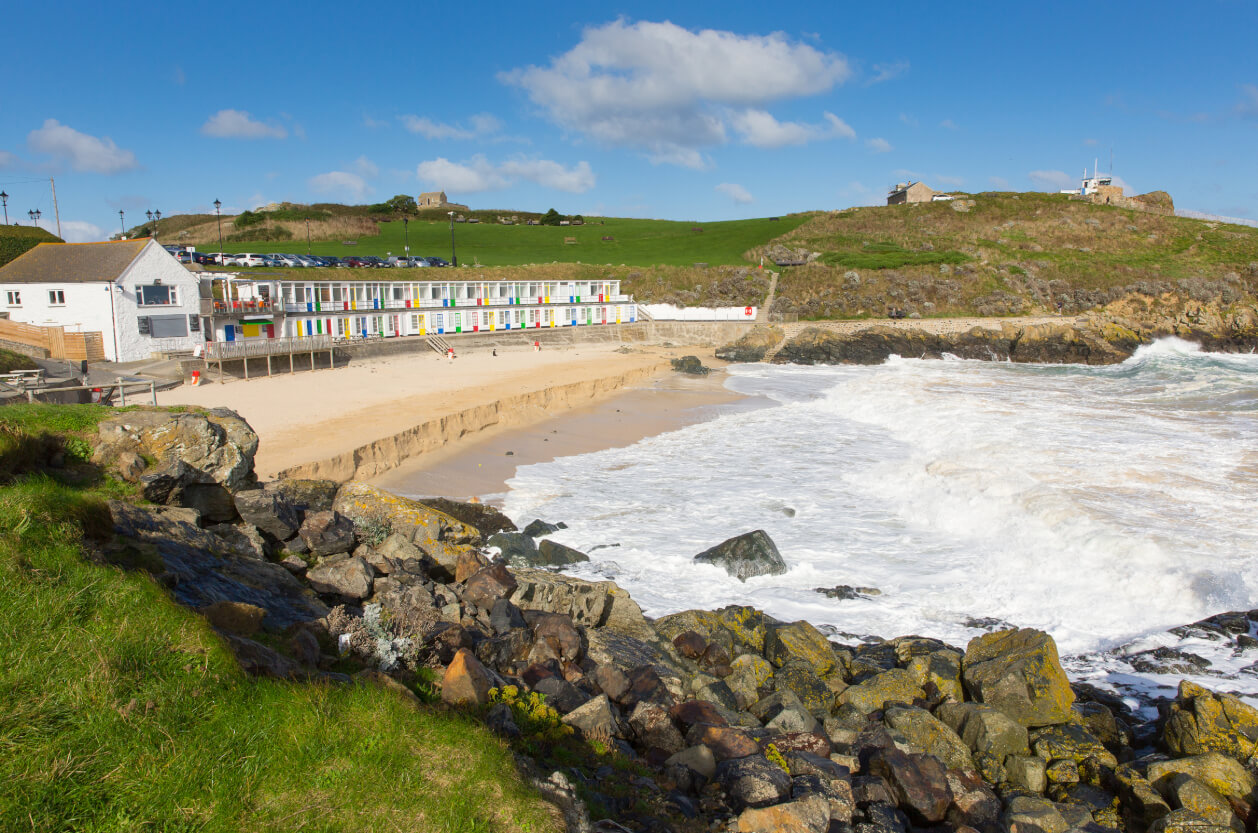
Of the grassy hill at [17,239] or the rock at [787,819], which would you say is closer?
the rock at [787,819]

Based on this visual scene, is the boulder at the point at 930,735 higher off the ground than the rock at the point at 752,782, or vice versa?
the rock at the point at 752,782

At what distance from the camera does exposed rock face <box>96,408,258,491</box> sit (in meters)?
10.1

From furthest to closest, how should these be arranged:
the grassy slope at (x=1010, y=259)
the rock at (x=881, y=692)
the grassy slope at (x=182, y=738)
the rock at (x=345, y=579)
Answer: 1. the grassy slope at (x=1010, y=259)
2. the rock at (x=345, y=579)
3. the rock at (x=881, y=692)
4. the grassy slope at (x=182, y=738)

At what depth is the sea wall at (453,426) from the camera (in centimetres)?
1691

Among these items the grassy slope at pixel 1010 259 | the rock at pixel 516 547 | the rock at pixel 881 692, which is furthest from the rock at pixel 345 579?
the grassy slope at pixel 1010 259

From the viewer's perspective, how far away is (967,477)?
1733 cm

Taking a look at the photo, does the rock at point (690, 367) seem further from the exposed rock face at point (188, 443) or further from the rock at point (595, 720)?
the rock at point (595, 720)

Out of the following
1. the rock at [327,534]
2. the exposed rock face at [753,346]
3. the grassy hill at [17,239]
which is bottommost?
the rock at [327,534]

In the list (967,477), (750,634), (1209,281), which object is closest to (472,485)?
(750,634)

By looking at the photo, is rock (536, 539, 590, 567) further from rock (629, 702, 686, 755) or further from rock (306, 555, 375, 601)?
rock (629, 702, 686, 755)

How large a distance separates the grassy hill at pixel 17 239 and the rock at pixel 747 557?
4614 cm

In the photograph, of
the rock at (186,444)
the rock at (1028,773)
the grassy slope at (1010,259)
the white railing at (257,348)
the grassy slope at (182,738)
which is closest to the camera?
the grassy slope at (182,738)

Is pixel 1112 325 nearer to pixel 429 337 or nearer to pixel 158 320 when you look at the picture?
pixel 429 337

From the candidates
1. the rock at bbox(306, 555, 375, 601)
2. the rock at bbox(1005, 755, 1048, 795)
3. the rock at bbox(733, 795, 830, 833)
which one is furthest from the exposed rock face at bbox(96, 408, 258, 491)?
the rock at bbox(1005, 755, 1048, 795)
